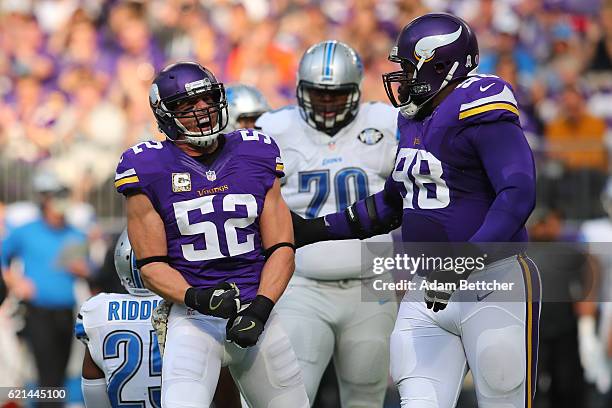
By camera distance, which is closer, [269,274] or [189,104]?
[269,274]

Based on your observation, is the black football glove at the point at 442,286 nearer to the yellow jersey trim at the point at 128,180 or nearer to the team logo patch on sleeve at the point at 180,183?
the team logo patch on sleeve at the point at 180,183

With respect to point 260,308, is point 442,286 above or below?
above

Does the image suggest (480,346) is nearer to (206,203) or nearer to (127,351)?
(206,203)

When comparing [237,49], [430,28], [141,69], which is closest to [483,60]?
[237,49]

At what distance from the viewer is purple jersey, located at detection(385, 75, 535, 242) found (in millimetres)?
4441

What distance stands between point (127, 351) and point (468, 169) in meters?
1.59

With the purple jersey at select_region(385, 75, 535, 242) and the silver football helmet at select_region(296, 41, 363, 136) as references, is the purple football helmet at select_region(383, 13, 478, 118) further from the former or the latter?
the silver football helmet at select_region(296, 41, 363, 136)

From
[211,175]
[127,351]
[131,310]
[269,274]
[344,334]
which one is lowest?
[344,334]

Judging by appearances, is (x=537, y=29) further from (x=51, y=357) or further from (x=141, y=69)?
(x=51, y=357)

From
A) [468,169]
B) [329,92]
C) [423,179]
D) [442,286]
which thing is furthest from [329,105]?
[442,286]

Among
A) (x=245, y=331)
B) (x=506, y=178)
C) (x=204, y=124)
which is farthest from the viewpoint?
(x=204, y=124)

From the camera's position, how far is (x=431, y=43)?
483 centimetres

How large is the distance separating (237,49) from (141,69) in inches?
34.6

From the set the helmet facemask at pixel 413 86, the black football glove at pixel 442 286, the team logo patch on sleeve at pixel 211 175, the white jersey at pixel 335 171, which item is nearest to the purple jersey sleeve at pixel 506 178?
the black football glove at pixel 442 286
